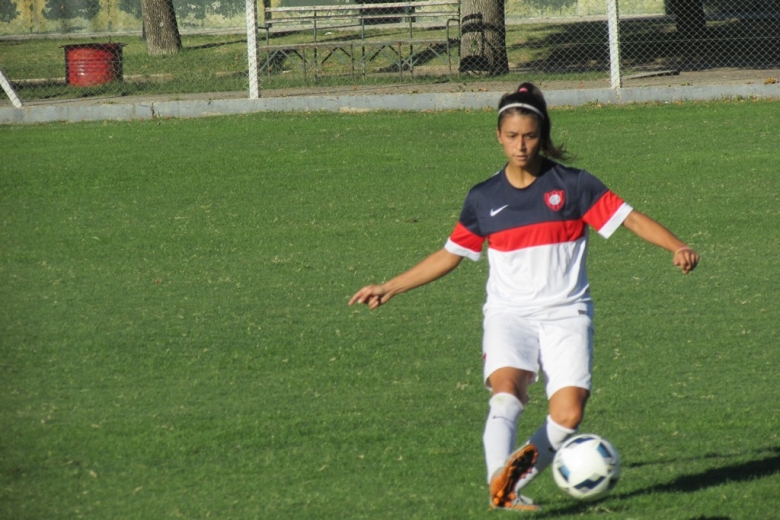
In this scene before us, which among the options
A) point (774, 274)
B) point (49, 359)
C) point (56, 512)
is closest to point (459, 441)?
point (56, 512)

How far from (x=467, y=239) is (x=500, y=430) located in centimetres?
84

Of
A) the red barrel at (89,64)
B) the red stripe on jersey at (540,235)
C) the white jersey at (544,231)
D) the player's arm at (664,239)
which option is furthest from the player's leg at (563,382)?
the red barrel at (89,64)

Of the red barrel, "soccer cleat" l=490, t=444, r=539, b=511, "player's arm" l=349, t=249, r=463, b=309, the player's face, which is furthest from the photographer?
the red barrel

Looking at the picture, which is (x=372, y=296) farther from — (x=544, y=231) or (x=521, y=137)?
(x=521, y=137)

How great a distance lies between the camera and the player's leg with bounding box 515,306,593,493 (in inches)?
161

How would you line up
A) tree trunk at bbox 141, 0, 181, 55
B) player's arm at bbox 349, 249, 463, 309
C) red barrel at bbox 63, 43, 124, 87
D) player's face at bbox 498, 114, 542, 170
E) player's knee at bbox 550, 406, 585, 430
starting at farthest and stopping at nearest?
1. tree trunk at bbox 141, 0, 181, 55
2. red barrel at bbox 63, 43, 124, 87
3. player's arm at bbox 349, 249, 463, 309
4. player's face at bbox 498, 114, 542, 170
5. player's knee at bbox 550, 406, 585, 430

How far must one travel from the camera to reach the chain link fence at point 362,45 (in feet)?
59.9

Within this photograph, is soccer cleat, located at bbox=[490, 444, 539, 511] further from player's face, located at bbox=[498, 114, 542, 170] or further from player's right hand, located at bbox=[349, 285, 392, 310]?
player's face, located at bbox=[498, 114, 542, 170]

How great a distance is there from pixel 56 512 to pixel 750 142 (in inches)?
410

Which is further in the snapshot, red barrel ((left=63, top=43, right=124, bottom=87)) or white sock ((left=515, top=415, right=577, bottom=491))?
red barrel ((left=63, top=43, right=124, bottom=87))

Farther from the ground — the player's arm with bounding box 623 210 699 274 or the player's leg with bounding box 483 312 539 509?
the player's arm with bounding box 623 210 699 274

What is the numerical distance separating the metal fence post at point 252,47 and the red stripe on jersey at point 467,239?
1193 cm

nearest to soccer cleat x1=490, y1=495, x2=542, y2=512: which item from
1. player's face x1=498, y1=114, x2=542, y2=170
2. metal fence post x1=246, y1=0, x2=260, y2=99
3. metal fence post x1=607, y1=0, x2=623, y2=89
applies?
player's face x1=498, y1=114, x2=542, y2=170

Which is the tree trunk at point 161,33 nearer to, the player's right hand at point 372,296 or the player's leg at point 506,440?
the player's right hand at point 372,296
